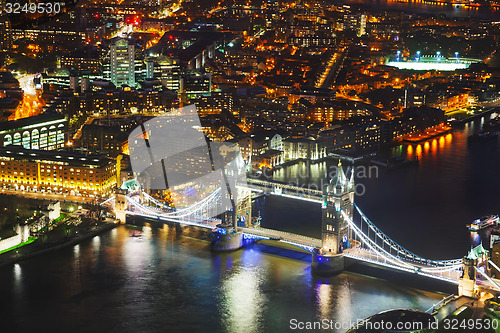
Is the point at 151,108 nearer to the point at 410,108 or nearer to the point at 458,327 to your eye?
the point at 410,108

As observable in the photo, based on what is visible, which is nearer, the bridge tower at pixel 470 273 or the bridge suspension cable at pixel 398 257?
the bridge tower at pixel 470 273

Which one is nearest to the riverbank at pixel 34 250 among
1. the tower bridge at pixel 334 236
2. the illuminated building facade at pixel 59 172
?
the tower bridge at pixel 334 236

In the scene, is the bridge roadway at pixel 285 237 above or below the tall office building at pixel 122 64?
below

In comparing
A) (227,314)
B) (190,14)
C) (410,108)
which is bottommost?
(227,314)

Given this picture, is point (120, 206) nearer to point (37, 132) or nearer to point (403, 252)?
point (403, 252)

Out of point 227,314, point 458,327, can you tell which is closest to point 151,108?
point 227,314

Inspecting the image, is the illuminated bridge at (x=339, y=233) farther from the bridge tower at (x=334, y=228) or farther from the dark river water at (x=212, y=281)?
the dark river water at (x=212, y=281)

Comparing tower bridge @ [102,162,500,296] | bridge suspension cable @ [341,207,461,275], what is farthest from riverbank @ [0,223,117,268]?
bridge suspension cable @ [341,207,461,275]
